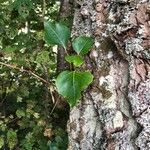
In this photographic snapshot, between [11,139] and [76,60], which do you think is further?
[11,139]

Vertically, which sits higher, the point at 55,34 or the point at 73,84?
the point at 55,34

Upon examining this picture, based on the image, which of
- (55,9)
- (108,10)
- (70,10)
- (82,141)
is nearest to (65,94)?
(82,141)

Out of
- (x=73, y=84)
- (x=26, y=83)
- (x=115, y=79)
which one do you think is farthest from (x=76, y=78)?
(x=26, y=83)

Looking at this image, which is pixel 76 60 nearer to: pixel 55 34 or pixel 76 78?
pixel 76 78

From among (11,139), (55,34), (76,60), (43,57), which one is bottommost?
(11,139)

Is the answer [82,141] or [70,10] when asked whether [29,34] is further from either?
[82,141]

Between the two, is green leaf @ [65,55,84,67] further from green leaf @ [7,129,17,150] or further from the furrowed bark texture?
green leaf @ [7,129,17,150]

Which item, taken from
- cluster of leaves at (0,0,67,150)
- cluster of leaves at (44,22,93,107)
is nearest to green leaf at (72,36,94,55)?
cluster of leaves at (44,22,93,107)
